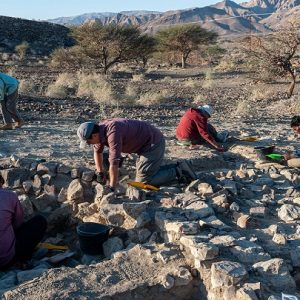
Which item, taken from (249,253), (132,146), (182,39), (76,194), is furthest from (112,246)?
(182,39)

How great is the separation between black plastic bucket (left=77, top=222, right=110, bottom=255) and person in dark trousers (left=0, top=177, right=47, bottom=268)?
386mm

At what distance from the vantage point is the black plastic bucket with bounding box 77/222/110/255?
15.8ft

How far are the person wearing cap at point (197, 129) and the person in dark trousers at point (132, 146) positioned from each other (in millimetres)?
1589

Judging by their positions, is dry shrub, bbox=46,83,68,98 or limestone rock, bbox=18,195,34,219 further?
dry shrub, bbox=46,83,68,98

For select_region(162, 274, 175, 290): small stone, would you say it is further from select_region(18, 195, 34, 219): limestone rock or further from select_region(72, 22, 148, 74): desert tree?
select_region(72, 22, 148, 74): desert tree

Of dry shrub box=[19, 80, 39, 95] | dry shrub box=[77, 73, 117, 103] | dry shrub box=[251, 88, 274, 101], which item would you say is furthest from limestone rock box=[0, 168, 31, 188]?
dry shrub box=[251, 88, 274, 101]

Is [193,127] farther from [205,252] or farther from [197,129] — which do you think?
[205,252]

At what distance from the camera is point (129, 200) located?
5.62 metres

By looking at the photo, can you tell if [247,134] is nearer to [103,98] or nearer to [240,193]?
[240,193]

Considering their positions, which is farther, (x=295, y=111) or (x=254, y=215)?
(x=295, y=111)

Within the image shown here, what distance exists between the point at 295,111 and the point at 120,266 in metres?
9.87

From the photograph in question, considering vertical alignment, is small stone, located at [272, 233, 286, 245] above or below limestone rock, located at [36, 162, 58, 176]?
below

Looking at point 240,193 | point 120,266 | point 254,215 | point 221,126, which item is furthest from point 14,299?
point 221,126

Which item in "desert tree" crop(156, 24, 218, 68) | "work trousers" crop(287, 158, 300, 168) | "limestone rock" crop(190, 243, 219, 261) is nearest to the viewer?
"limestone rock" crop(190, 243, 219, 261)
